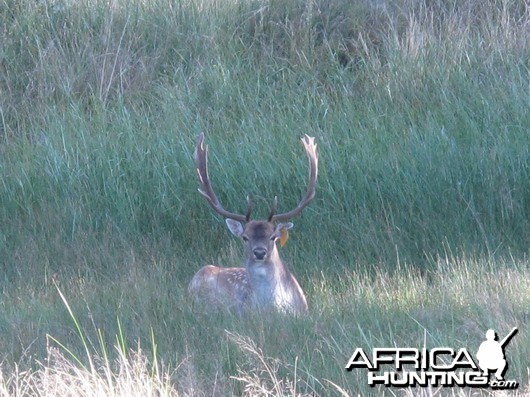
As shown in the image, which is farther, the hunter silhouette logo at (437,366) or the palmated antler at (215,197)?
the palmated antler at (215,197)

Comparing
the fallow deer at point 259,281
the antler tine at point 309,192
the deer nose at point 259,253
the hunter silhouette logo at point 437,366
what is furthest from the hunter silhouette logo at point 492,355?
the antler tine at point 309,192

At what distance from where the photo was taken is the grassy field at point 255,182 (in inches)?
249

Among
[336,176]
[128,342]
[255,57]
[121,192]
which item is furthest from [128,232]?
→ [255,57]

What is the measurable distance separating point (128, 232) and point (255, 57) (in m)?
4.25

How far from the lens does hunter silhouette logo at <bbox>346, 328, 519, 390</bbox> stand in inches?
209

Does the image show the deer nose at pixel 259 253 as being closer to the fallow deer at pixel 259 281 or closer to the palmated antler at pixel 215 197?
the fallow deer at pixel 259 281

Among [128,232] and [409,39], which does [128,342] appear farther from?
[409,39]

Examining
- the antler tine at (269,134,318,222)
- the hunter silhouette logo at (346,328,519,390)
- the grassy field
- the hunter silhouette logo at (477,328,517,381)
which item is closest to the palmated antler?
the antler tine at (269,134,318,222)

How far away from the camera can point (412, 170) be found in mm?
9922

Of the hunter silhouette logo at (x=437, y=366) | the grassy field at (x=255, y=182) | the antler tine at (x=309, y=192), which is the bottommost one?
the grassy field at (x=255, y=182)

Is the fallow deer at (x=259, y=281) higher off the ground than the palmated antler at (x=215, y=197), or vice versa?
the palmated antler at (x=215, y=197)

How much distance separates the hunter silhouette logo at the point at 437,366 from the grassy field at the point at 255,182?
96mm

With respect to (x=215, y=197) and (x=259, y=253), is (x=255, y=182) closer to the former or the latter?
(x=215, y=197)

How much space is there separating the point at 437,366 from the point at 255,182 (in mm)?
5177
